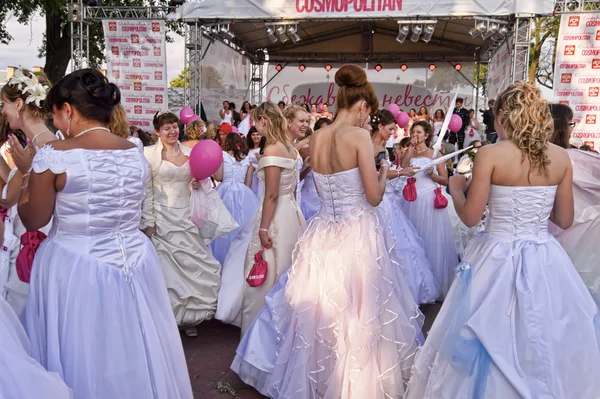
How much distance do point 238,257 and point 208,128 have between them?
262 cm

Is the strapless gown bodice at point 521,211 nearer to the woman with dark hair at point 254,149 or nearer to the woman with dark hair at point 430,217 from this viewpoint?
the woman with dark hair at point 430,217

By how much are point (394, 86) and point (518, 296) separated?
18408 mm

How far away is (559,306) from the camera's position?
9.48ft

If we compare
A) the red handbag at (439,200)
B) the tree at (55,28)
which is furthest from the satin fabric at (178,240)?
the tree at (55,28)

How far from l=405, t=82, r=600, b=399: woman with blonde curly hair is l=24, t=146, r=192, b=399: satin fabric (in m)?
1.56

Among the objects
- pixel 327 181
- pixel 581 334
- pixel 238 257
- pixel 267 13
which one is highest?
pixel 267 13

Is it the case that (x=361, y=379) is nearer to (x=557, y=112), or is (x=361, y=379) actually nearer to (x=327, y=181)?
(x=327, y=181)

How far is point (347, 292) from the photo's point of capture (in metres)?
3.46

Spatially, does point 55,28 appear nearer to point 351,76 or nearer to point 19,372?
point 351,76

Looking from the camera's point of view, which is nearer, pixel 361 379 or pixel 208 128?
pixel 361 379

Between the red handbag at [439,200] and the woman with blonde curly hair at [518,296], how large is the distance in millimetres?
3633

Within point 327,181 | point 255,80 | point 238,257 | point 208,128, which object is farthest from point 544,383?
point 255,80

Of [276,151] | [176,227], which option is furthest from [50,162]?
[176,227]

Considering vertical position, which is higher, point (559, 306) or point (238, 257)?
point (559, 306)
